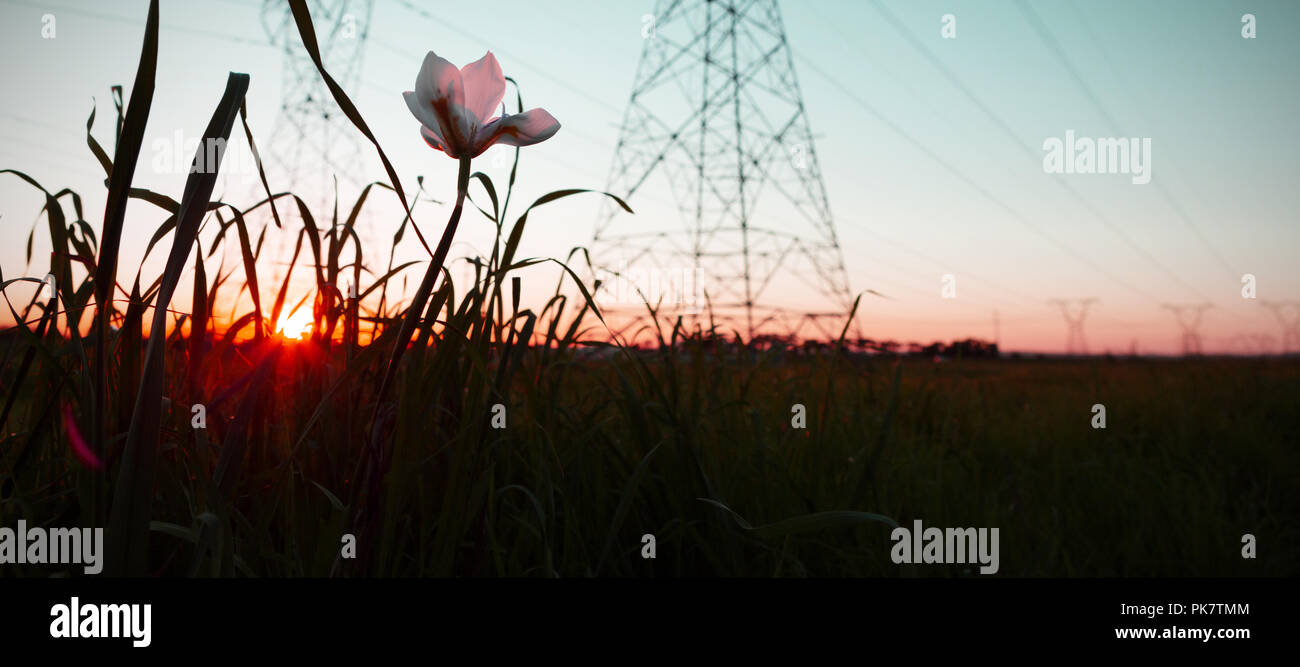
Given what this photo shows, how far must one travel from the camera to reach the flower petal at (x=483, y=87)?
0.83 meters

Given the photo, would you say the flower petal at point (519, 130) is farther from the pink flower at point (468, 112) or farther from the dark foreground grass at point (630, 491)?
the dark foreground grass at point (630, 491)

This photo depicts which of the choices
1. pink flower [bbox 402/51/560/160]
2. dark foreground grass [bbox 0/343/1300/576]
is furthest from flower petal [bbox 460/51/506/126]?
dark foreground grass [bbox 0/343/1300/576]

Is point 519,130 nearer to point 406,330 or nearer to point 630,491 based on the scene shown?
point 406,330

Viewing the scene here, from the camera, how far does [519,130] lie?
0.83 metres

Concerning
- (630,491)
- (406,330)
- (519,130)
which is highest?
(519,130)

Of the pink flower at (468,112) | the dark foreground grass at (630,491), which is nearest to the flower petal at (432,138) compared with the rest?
the pink flower at (468,112)

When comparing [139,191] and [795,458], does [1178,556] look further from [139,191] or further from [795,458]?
[139,191]

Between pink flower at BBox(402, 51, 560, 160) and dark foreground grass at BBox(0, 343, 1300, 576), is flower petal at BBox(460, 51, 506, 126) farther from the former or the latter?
dark foreground grass at BBox(0, 343, 1300, 576)

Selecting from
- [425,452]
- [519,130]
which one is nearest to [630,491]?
[425,452]

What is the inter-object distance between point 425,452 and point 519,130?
1.94 feet

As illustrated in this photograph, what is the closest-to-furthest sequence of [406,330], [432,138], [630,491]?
[406,330], [432,138], [630,491]

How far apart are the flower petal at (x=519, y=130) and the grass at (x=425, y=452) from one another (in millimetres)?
82
